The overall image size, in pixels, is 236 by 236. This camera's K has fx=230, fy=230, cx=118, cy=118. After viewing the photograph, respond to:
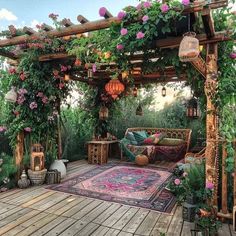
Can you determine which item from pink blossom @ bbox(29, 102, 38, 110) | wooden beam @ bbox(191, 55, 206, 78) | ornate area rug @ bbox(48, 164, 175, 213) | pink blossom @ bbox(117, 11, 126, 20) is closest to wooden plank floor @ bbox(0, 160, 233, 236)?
ornate area rug @ bbox(48, 164, 175, 213)

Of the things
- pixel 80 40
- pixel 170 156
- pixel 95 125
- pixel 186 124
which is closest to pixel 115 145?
pixel 95 125

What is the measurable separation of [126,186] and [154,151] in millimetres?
2610

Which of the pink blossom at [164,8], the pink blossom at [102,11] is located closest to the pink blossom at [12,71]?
the pink blossom at [102,11]

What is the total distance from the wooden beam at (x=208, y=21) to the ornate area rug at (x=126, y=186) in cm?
243

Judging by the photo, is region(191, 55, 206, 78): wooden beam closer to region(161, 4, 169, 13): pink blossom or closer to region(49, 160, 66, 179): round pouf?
region(161, 4, 169, 13): pink blossom

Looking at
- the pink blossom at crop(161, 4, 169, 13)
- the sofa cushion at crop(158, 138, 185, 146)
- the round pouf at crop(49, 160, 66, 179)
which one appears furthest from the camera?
the sofa cushion at crop(158, 138, 185, 146)

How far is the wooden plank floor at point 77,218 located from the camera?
2.60 metres

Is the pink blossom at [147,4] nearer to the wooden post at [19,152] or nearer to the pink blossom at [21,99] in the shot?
the pink blossom at [21,99]

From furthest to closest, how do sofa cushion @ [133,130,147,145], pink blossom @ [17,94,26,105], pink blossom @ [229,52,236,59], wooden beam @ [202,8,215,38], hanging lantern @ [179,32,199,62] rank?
sofa cushion @ [133,130,147,145], pink blossom @ [17,94,26,105], pink blossom @ [229,52,236,59], wooden beam @ [202,8,215,38], hanging lantern @ [179,32,199,62]

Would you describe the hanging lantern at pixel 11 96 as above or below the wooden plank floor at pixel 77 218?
Result: above

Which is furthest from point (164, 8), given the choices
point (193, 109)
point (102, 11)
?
point (193, 109)

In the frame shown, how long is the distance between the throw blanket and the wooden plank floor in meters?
3.18

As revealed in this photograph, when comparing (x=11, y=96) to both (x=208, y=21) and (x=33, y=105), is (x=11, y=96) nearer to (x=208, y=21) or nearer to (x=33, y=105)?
(x=33, y=105)

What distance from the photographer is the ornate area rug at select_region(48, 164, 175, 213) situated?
3.61m
